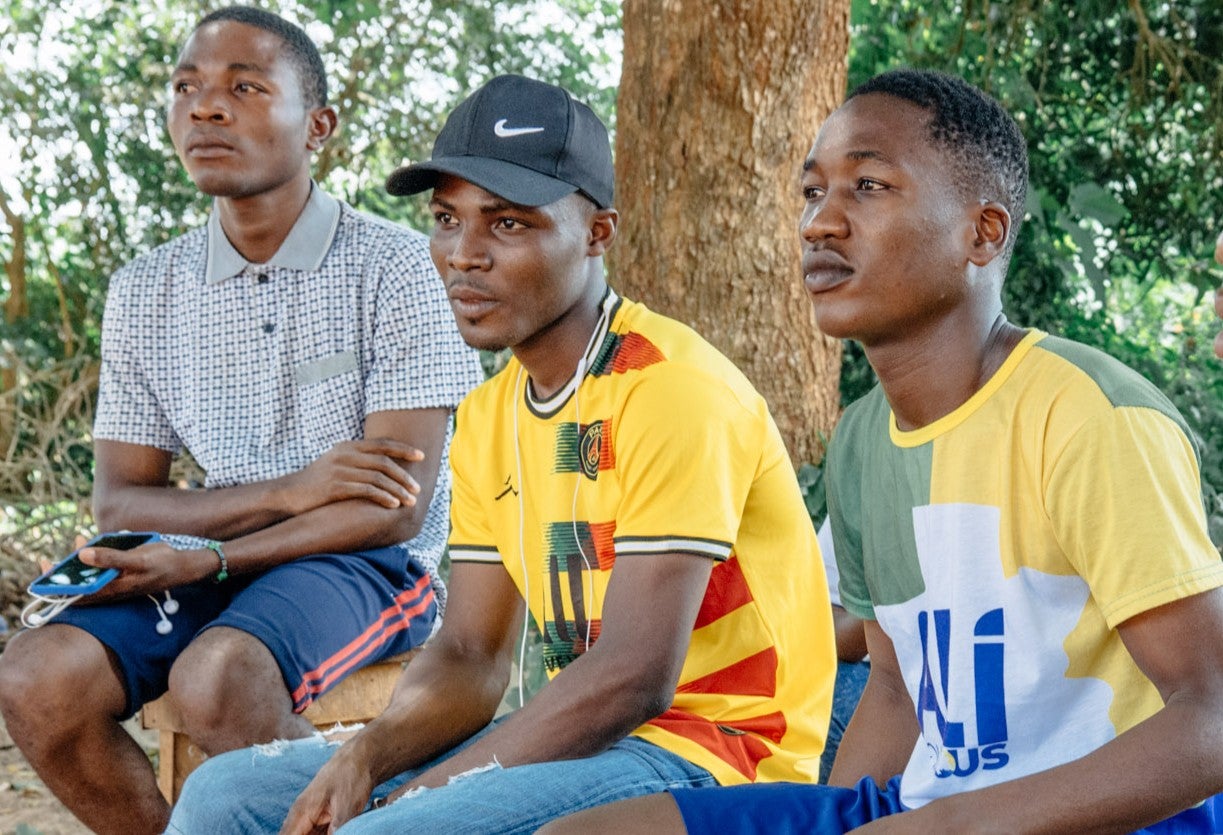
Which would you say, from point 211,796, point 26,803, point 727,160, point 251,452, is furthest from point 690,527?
point 26,803

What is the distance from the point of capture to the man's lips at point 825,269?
2.13 metres

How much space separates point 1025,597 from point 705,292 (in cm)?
308

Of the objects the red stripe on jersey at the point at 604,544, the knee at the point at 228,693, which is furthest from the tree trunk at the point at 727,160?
the red stripe on jersey at the point at 604,544

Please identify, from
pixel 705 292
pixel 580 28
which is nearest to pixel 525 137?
pixel 705 292

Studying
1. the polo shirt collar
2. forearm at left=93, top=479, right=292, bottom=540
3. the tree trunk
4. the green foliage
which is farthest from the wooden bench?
the green foliage

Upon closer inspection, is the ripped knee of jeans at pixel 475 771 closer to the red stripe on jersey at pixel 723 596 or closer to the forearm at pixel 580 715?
the forearm at pixel 580 715

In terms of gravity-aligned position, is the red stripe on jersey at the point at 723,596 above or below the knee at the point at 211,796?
above

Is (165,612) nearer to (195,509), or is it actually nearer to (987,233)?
(195,509)

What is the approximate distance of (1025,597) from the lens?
1938 millimetres

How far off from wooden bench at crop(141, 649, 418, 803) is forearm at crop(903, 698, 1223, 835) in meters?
2.13

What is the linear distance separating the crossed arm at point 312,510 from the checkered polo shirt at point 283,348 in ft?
0.26

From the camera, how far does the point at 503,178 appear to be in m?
2.73

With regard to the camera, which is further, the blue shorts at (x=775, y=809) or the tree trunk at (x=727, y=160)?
the tree trunk at (x=727, y=160)

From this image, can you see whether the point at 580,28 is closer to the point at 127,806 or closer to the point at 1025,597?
the point at 127,806
